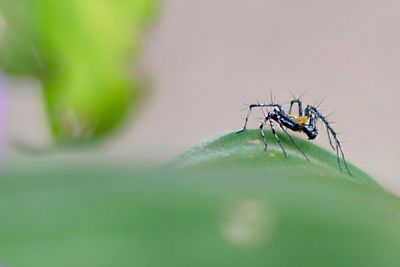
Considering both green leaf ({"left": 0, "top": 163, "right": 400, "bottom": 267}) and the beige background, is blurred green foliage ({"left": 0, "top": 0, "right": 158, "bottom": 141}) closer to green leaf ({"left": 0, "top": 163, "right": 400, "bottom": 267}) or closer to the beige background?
green leaf ({"left": 0, "top": 163, "right": 400, "bottom": 267})

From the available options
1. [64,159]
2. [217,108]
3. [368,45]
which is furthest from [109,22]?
[368,45]

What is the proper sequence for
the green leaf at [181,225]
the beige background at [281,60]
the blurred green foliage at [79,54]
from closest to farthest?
1. the green leaf at [181,225]
2. the blurred green foliage at [79,54]
3. the beige background at [281,60]

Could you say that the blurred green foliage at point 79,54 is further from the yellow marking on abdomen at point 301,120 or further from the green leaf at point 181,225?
the green leaf at point 181,225

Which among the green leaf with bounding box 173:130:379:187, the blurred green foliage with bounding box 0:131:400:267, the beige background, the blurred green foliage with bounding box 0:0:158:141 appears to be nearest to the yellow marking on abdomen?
the blurred green foliage with bounding box 0:0:158:141

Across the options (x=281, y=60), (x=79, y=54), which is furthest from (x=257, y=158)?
(x=281, y=60)

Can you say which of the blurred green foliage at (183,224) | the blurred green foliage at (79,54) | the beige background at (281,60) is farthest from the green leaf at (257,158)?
the beige background at (281,60)

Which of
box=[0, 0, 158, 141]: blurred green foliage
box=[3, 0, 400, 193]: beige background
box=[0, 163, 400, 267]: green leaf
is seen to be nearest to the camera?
box=[0, 163, 400, 267]: green leaf
